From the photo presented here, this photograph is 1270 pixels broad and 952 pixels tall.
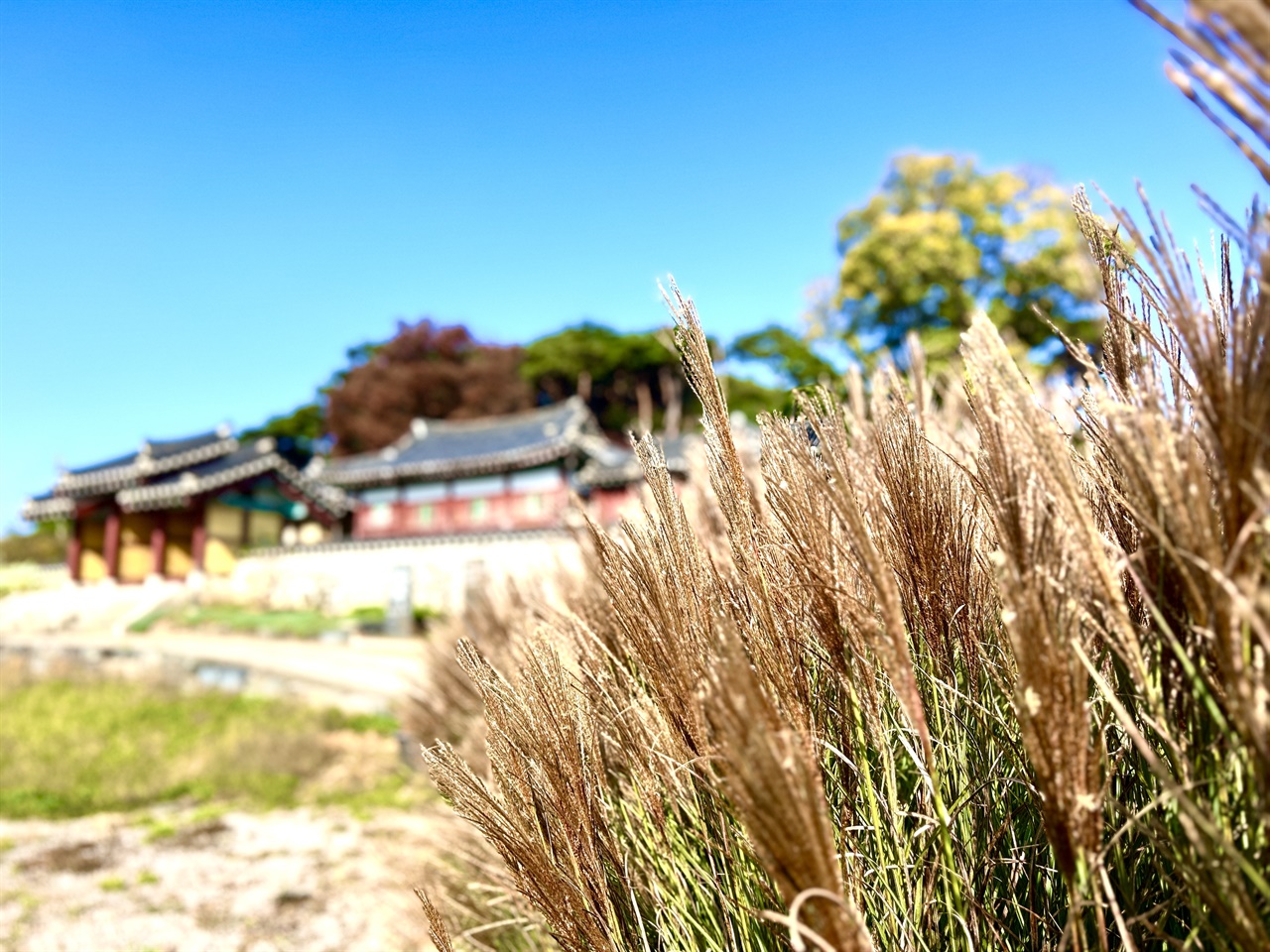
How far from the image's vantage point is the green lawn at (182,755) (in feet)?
24.8

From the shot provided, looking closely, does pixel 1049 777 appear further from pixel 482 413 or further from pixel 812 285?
pixel 482 413

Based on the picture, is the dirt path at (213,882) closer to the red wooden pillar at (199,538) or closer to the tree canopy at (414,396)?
the red wooden pillar at (199,538)

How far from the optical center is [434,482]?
2995 cm

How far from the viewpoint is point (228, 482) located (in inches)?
1061

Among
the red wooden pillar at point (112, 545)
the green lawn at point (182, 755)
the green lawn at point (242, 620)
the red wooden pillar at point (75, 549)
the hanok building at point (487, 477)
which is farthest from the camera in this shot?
the red wooden pillar at point (75, 549)

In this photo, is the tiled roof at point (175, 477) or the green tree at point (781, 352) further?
the tiled roof at point (175, 477)

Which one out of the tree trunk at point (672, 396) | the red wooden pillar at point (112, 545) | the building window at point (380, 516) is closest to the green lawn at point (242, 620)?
the red wooden pillar at point (112, 545)

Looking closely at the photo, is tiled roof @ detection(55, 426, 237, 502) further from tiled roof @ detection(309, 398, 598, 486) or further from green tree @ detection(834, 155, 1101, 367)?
green tree @ detection(834, 155, 1101, 367)

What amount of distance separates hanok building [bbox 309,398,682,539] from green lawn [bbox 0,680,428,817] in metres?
14.0

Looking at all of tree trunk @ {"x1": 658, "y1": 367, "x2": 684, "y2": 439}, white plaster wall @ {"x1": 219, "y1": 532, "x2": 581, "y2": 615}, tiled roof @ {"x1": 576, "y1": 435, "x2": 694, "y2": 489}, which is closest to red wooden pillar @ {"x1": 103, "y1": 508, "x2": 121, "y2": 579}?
white plaster wall @ {"x1": 219, "y1": 532, "x2": 581, "y2": 615}

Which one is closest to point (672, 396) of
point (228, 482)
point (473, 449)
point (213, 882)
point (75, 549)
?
point (473, 449)

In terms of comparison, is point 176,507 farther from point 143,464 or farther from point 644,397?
point 644,397

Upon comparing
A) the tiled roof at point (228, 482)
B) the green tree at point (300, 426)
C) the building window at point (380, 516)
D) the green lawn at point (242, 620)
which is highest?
the green tree at point (300, 426)

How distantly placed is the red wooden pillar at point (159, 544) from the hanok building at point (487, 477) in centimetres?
608
